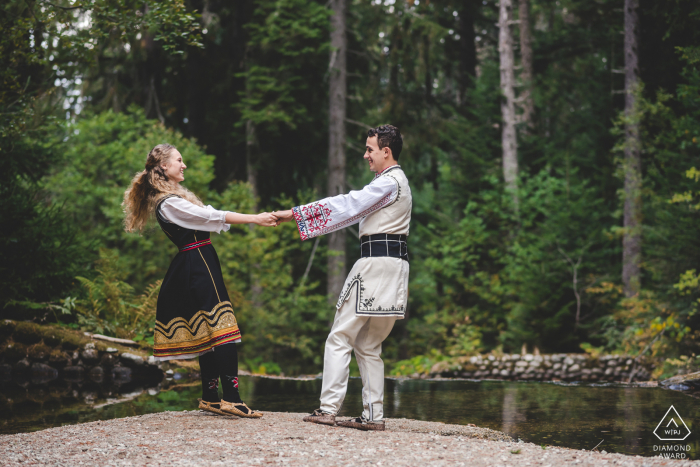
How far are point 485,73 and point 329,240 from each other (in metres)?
6.21

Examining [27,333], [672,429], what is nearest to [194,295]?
[672,429]

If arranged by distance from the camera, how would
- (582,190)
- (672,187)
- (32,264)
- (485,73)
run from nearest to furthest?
(32,264) → (672,187) → (582,190) → (485,73)

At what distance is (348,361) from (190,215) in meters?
1.58

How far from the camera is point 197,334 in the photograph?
184 inches

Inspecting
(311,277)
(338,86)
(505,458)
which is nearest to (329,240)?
(311,277)

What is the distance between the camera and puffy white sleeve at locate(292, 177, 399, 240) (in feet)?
15.0

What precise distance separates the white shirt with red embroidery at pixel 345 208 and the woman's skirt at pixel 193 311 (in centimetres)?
78

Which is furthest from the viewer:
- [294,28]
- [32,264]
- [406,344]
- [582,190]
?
[406,344]

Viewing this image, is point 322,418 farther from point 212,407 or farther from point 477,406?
point 477,406

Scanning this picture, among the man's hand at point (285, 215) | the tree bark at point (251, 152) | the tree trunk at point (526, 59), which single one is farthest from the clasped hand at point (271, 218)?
the tree trunk at point (526, 59)

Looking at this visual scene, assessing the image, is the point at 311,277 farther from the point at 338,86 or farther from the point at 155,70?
the point at 155,70

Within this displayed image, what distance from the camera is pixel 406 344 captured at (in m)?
18.4

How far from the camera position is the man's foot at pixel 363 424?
4492mm

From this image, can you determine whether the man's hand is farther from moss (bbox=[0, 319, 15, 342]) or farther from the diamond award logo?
moss (bbox=[0, 319, 15, 342])
